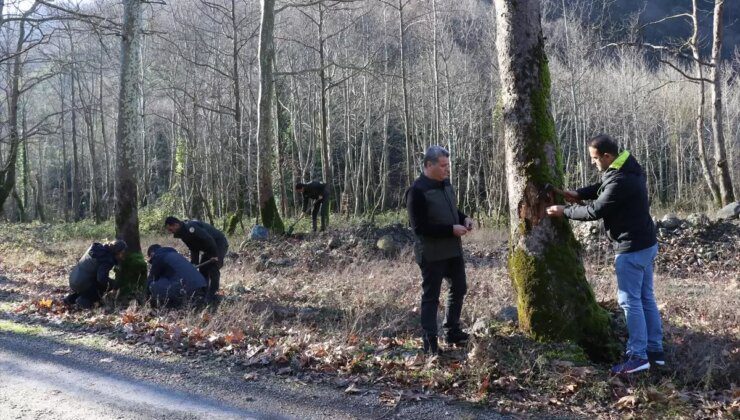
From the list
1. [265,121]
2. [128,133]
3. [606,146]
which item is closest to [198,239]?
[128,133]

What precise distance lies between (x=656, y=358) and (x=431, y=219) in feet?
7.79

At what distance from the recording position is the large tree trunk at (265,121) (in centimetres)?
1694

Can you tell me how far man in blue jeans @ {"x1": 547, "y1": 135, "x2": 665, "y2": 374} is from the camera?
497cm

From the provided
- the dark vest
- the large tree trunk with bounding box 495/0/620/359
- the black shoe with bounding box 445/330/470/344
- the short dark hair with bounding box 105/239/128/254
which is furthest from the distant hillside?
the black shoe with bounding box 445/330/470/344

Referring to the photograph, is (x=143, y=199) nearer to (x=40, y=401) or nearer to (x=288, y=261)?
(x=288, y=261)

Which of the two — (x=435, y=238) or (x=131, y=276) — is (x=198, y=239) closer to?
(x=131, y=276)

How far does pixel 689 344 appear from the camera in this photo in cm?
555

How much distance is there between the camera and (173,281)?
8062mm

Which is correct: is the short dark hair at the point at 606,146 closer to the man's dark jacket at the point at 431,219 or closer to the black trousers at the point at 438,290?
the man's dark jacket at the point at 431,219

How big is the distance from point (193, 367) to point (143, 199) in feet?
123

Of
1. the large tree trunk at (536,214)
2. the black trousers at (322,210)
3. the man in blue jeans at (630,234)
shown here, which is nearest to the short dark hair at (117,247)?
the large tree trunk at (536,214)

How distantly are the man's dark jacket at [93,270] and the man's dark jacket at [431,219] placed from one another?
222 inches

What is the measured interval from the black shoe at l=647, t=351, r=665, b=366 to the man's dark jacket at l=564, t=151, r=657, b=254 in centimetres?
99

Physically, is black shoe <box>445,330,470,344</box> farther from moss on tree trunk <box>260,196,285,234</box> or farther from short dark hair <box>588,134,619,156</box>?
moss on tree trunk <box>260,196,285,234</box>
